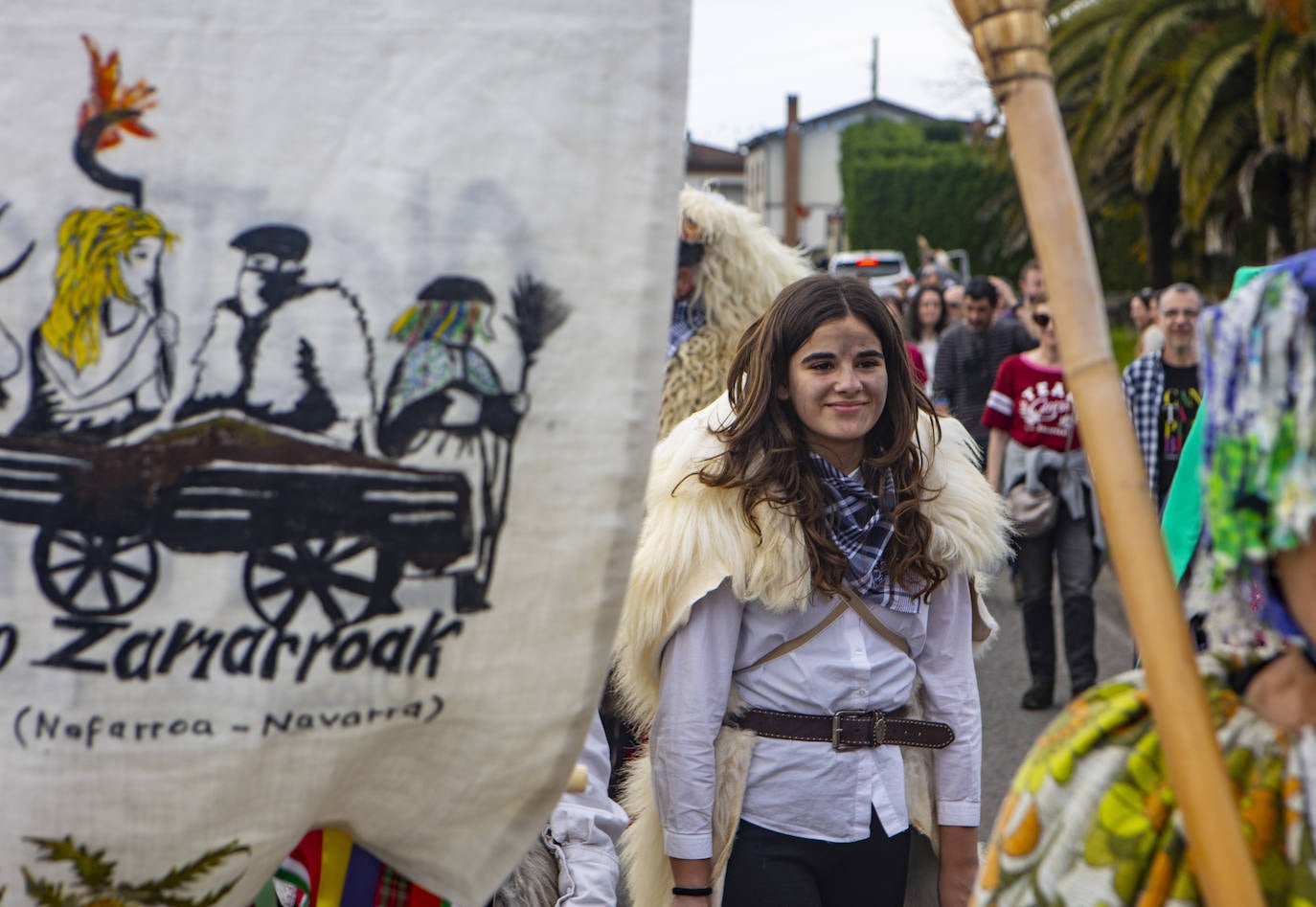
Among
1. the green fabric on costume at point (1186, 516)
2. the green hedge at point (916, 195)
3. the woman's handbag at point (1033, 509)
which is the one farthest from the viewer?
the green hedge at point (916, 195)

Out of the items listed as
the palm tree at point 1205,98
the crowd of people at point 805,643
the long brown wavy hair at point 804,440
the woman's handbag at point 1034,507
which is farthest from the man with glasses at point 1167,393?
the palm tree at point 1205,98

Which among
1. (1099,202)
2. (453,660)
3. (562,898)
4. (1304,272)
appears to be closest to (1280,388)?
(1304,272)

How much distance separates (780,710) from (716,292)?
1.72m

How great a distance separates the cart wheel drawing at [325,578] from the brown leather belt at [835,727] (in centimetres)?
123

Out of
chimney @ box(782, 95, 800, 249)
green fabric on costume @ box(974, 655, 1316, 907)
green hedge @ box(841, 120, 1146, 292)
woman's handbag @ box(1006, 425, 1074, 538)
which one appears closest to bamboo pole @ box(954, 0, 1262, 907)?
green fabric on costume @ box(974, 655, 1316, 907)

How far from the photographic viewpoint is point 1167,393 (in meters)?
5.43

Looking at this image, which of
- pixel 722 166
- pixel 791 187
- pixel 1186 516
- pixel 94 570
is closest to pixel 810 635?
pixel 1186 516

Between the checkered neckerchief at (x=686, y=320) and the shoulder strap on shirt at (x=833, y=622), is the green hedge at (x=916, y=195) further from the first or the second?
the shoulder strap on shirt at (x=833, y=622)

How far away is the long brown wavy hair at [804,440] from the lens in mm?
2436

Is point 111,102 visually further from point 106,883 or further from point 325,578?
point 106,883

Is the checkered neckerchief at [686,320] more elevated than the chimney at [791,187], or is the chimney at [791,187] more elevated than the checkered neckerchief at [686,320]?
the chimney at [791,187]

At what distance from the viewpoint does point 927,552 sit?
2459 mm

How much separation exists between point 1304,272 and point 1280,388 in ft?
0.33

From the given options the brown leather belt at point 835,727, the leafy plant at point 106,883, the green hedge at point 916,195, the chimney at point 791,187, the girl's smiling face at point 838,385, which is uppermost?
the green hedge at point 916,195
